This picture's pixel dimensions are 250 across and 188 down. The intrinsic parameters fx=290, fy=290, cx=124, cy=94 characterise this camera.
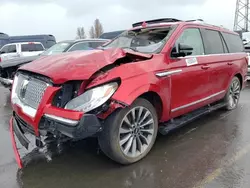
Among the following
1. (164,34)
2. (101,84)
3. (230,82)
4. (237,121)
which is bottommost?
(237,121)

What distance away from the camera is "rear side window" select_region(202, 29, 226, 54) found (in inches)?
202

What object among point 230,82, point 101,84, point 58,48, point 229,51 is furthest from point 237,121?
point 58,48

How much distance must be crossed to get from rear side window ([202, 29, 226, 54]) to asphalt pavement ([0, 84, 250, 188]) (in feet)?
4.93

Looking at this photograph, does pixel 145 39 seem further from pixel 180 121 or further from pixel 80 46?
pixel 80 46

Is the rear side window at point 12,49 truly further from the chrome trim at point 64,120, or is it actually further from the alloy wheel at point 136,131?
the chrome trim at point 64,120

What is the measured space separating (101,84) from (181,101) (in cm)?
154

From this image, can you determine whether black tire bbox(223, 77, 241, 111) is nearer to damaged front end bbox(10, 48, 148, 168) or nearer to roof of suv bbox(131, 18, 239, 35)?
roof of suv bbox(131, 18, 239, 35)

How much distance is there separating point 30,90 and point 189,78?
2.32 metres

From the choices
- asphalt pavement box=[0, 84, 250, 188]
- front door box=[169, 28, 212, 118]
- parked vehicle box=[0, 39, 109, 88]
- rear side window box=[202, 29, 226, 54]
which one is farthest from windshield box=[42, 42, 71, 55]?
front door box=[169, 28, 212, 118]

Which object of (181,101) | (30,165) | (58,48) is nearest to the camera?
(30,165)

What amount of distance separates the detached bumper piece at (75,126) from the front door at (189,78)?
1435 mm

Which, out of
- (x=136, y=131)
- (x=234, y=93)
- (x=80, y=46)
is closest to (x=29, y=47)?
(x=80, y=46)

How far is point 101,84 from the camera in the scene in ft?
10.8

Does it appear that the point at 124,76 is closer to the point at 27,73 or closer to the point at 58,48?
the point at 27,73
